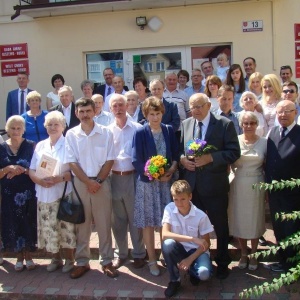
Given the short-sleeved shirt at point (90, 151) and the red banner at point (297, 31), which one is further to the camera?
the red banner at point (297, 31)

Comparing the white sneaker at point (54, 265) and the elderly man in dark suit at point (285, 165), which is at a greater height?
the elderly man in dark suit at point (285, 165)

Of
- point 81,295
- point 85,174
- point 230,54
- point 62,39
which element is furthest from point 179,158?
point 62,39

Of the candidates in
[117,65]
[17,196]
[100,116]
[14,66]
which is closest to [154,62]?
[117,65]

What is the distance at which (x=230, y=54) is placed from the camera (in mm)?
8984

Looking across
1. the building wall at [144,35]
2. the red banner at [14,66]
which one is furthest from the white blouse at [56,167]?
the red banner at [14,66]

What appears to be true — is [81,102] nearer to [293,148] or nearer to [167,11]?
[293,148]

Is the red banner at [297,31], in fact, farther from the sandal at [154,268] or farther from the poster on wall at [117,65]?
the sandal at [154,268]

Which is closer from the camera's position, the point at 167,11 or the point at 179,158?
the point at 179,158

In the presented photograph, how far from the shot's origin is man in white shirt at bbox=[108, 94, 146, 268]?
5.19 meters

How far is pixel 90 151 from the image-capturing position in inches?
197

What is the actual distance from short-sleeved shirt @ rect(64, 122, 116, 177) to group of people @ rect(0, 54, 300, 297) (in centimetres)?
1

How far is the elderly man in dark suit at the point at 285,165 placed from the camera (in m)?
4.62

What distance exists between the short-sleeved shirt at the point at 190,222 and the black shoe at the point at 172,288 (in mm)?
361

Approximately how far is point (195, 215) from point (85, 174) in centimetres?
127
